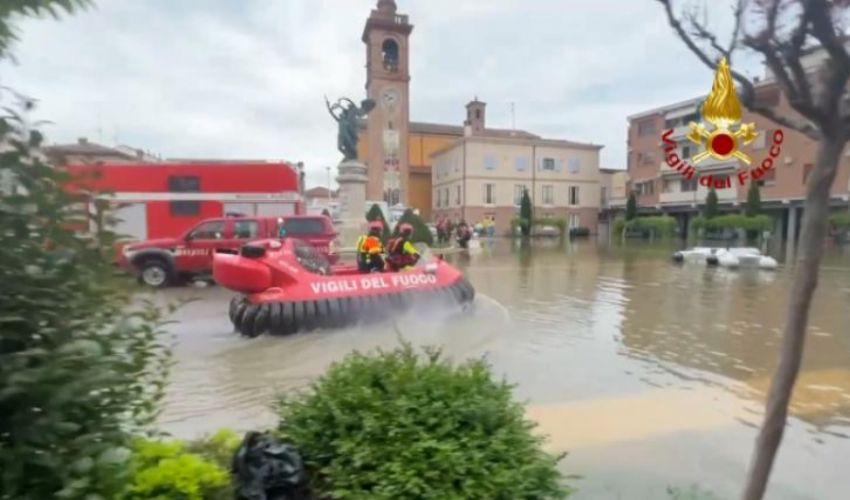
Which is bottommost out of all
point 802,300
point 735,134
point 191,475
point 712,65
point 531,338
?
point 531,338

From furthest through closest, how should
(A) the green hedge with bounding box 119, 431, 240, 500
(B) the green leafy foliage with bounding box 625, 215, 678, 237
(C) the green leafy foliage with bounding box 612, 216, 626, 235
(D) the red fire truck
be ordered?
(C) the green leafy foliage with bounding box 612, 216, 626, 235
(B) the green leafy foliage with bounding box 625, 215, 678, 237
(D) the red fire truck
(A) the green hedge with bounding box 119, 431, 240, 500

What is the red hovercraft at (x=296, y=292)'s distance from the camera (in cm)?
762

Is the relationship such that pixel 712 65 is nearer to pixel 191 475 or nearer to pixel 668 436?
pixel 191 475

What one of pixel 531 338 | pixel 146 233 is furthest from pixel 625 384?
pixel 146 233

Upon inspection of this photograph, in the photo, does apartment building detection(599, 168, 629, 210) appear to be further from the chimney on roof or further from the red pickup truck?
the red pickup truck

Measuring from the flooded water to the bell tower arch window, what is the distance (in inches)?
1680

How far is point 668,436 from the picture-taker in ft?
13.9

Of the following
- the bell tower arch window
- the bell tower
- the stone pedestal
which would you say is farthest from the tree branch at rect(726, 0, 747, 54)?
the bell tower arch window

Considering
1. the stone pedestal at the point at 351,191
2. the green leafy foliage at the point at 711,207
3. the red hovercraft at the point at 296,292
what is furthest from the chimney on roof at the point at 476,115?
the red hovercraft at the point at 296,292

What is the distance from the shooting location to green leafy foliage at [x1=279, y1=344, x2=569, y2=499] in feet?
7.10

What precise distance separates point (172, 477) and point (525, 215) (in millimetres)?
45116

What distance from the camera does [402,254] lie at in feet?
32.0

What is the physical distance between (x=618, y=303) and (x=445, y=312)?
4111 mm

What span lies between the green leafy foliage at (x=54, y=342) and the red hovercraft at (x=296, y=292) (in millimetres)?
6243
